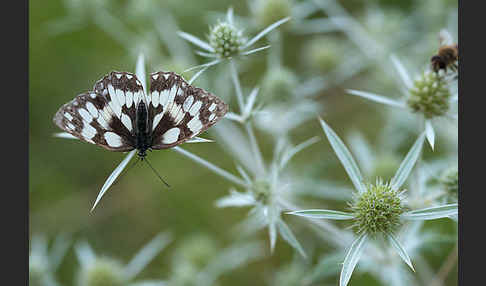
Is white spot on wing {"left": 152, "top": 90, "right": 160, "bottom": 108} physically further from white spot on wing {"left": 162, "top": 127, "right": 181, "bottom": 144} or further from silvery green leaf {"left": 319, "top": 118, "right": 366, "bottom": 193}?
silvery green leaf {"left": 319, "top": 118, "right": 366, "bottom": 193}

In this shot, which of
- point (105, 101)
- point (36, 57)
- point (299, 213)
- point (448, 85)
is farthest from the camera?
point (36, 57)

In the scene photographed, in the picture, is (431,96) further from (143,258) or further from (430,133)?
(143,258)

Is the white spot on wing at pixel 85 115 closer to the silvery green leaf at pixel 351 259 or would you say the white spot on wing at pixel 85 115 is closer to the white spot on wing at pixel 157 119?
the white spot on wing at pixel 157 119

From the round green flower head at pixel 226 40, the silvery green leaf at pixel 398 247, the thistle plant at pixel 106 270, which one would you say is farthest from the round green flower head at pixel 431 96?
the thistle plant at pixel 106 270

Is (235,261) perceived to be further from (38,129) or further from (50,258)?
(38,129)

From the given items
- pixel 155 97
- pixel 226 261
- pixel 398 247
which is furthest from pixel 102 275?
pixel 398 247

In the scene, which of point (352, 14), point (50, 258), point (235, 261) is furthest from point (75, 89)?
point (352, 14)
